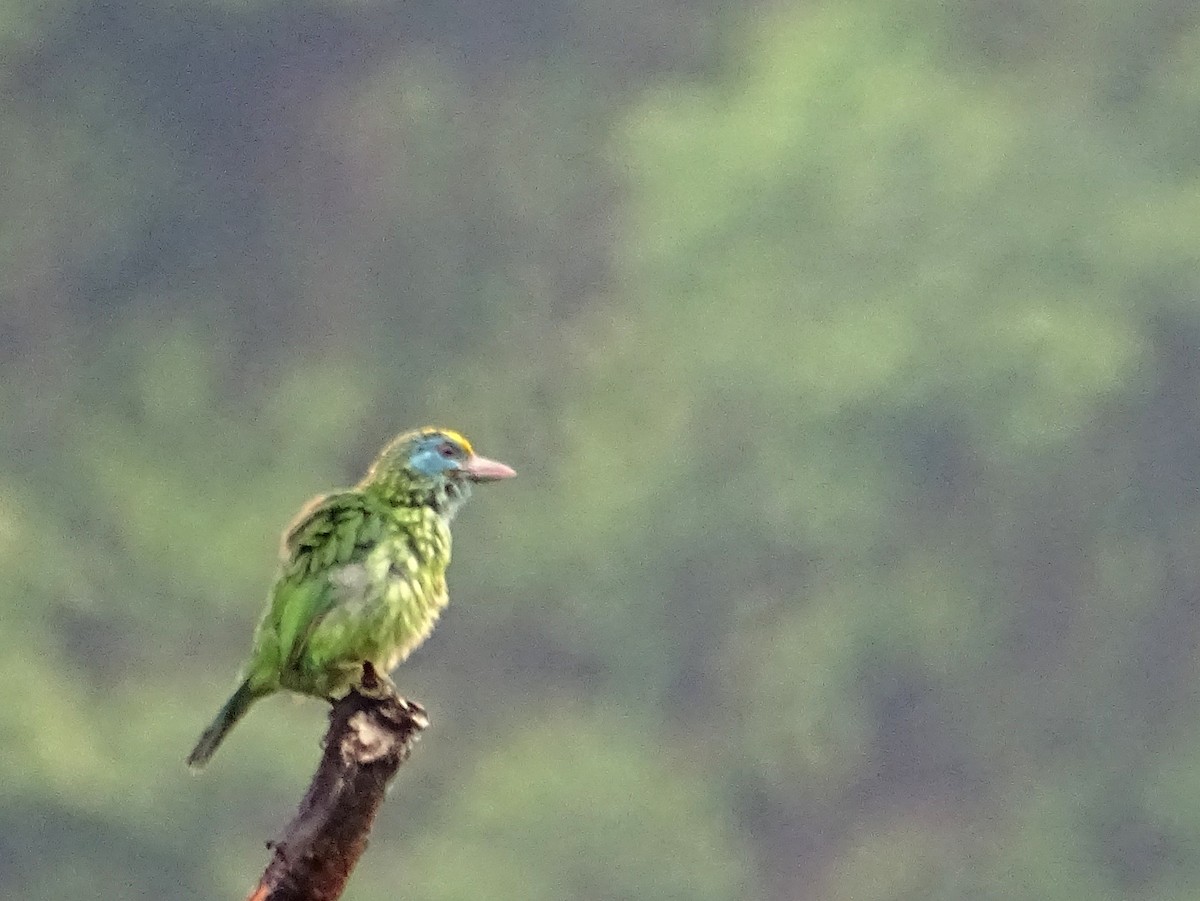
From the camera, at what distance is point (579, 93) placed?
541cm

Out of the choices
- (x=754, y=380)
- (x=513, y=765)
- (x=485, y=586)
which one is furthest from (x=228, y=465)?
(x=754, y=380)

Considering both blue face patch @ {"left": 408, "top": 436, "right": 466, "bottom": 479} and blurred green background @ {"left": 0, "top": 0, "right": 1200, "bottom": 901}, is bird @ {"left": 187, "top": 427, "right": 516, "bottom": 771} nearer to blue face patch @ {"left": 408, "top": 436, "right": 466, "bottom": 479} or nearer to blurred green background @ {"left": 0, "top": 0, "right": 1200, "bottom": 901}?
blue face patch @ {"left": 408, "top": 436, "right": 466, "bottom": 479}

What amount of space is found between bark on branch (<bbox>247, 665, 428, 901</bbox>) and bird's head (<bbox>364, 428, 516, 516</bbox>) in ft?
1.85

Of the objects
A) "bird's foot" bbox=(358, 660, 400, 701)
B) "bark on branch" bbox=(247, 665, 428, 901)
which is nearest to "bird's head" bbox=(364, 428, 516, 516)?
"bird's foot" bbox=(358, 660, 400, 701)

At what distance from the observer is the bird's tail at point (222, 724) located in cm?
202

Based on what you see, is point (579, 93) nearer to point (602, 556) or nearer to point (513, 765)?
point (602, 556)

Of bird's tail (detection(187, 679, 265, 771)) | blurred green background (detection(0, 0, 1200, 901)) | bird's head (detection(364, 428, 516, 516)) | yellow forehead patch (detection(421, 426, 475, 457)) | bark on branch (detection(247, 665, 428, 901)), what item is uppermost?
blurred green background (detection(0, 0, 1200, 901))

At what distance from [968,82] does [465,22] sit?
1385 millimetres

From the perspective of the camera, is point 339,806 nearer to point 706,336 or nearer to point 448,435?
point 448,435

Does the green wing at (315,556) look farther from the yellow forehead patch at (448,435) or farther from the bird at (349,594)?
the yellow forehead patch at (448,435)

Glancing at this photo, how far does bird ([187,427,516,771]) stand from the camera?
81.3 inches

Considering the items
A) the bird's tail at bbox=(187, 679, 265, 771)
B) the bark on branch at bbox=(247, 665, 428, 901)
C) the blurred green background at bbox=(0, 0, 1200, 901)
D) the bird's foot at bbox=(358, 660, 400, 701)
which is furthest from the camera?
the blurred green background at bbox=(0, 0, 1200, 901)

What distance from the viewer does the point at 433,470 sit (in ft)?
7.61

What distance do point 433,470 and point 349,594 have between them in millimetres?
264
